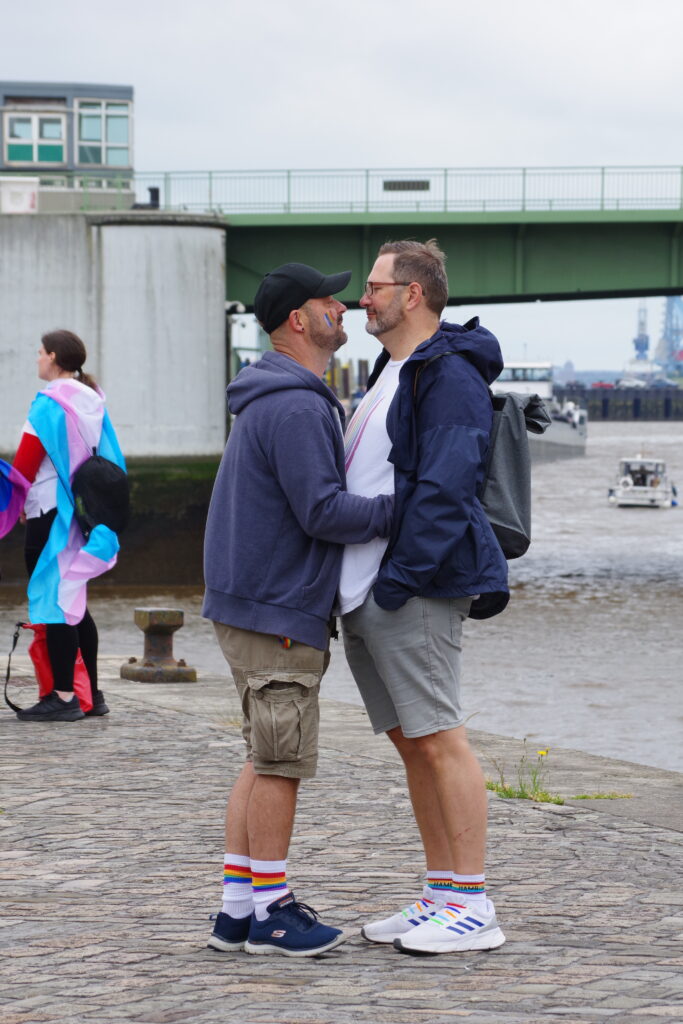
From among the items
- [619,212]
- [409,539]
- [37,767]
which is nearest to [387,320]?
[409,539]

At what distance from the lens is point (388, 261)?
437cm

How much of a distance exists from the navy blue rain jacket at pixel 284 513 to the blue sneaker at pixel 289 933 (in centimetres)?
67

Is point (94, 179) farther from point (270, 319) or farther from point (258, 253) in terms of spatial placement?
point (270, 319)

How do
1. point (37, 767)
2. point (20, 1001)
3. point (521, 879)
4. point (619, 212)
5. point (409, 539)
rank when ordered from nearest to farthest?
point (20, 1001), point (409, 539), point (521, 879), point (37, 767), point (619, 212)

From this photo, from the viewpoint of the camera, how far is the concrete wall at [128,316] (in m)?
32.3

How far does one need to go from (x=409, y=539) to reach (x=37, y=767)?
339 cm

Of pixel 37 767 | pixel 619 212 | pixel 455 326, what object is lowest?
pixel 37 767

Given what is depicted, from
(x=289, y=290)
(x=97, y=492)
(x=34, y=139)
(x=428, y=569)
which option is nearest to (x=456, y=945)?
(x=428, y=569)

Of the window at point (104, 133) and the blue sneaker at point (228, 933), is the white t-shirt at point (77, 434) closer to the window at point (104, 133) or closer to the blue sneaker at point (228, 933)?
the blue sneaker at point (228, 933)

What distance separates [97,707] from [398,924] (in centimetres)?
440

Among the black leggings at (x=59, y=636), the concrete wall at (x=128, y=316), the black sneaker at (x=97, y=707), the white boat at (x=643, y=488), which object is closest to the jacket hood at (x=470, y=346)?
the black leggings at (x=59, y=636)

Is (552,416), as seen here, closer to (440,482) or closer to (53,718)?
(53,718)

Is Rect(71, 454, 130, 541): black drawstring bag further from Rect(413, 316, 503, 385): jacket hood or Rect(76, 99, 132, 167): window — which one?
Rect(76, 99, 132, 167): window

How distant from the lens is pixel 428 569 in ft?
13.4
